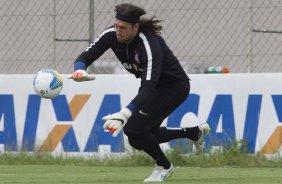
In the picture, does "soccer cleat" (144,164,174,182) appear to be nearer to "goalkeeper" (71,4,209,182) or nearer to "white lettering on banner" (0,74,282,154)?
"goalkeeper" (71,4,209,182)

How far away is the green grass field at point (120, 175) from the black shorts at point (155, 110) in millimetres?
556

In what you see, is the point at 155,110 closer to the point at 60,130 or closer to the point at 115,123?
the point at 115,123

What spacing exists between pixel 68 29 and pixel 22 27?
2.98 feet

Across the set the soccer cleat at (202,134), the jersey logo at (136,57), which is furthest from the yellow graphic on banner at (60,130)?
the jersey logo at (136,57)

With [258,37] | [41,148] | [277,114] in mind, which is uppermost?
[258,37]

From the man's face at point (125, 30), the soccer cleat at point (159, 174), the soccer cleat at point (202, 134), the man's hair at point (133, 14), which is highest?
the man's hair at point (133, 14)

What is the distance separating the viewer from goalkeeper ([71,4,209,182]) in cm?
976

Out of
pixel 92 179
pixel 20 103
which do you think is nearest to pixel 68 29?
pixel 20 103

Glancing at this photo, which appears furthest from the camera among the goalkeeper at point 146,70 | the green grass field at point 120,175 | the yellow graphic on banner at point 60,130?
the yellow graphic on banner at point 60,130

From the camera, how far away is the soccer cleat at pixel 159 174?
1025 cm

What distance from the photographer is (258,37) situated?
45.0 feet

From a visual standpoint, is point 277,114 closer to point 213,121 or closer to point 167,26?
point 213,121

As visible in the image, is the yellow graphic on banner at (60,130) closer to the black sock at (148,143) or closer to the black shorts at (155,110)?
the black shorts at (155,110)

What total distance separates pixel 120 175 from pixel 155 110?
1267 mm
